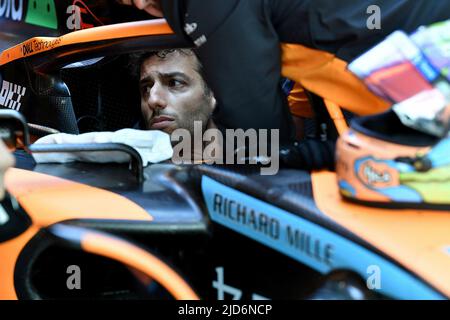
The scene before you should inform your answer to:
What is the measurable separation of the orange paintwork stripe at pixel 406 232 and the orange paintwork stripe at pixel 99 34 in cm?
60

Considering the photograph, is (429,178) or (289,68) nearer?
(429,178)

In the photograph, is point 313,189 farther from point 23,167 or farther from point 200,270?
point 23,167

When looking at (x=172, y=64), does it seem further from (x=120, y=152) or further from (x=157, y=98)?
(x=120, y=152)

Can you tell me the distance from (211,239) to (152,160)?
12.4 inches

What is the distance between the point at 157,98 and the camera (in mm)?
1698

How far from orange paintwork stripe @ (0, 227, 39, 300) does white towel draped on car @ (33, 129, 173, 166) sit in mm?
257

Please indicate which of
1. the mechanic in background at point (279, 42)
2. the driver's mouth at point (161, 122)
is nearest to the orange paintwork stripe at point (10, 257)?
the mechanic in background at point (279, 42)

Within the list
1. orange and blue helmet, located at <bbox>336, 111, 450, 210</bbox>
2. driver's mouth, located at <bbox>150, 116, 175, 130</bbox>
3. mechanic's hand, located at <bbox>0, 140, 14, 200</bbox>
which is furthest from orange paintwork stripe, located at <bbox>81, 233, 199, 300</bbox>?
driver's mouth, located at <bbox>150, 116, 175, 130</bbox>

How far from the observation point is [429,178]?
36.2 inches

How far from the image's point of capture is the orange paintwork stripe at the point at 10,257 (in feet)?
3.31

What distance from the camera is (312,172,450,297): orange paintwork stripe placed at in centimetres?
85

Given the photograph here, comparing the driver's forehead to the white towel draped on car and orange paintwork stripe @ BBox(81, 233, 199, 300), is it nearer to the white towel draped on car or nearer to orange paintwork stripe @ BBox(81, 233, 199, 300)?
the white towel draped on car
